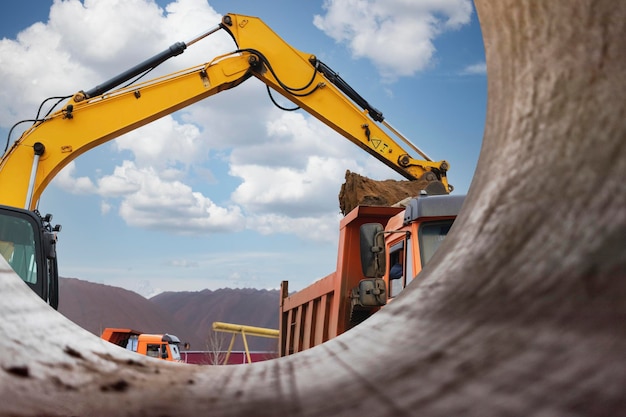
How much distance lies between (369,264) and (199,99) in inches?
186

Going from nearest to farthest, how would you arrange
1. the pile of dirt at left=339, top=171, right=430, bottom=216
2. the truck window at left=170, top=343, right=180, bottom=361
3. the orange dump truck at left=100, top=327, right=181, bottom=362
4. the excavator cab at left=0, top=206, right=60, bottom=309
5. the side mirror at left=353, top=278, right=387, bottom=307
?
the side mirror at left=353, top=278, right=387, bottom=307 < the excavator cab at left=0, top=206, right=60, bottom=309 < the pile of dirt at left=339, top=171, right=430, bottom=216 < the orange dump truck at left=100, top=327, right=181, bottom=362 < the truck window at left=170, top=343, right=180, bottom=361

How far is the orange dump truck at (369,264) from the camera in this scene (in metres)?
3.32

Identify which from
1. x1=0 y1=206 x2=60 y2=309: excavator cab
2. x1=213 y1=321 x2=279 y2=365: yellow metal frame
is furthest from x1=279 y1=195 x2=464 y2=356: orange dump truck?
x1=213 y1=321 x2=279 y2=365: yellow metal frame

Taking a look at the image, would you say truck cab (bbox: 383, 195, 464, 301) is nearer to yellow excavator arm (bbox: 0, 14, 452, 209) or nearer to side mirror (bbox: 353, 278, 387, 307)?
side mirror (bbox: 353, 278, 387, 307)

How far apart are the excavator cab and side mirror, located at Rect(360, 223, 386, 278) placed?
2308 mm

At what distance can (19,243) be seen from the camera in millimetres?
4363

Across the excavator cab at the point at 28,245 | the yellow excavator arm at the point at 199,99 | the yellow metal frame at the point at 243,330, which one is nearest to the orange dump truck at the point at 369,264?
the excavator cab at the point at 28,245

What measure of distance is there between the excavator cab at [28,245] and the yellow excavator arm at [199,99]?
2.11m

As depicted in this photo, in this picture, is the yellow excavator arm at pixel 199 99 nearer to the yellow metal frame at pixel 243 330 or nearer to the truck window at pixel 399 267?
the truck window at pixel 399 267

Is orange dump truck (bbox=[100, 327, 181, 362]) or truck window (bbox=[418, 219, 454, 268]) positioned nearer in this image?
truck window (bbox=[418, 219, 454, 268])

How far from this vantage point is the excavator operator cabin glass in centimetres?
431

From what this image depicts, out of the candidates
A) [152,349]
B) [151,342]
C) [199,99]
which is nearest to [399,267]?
[199,99]

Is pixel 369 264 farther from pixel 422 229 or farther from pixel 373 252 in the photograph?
pixel 422 229

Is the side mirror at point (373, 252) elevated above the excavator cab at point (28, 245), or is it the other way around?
the excavator cab at point (28, 245)
